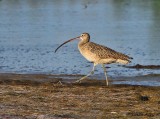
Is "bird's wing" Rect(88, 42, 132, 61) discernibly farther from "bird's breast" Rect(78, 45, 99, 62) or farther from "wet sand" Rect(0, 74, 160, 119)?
"wet sand" Rect(0, 74, 160, 119)

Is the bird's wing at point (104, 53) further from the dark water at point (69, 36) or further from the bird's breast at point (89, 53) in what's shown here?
the dark water at point (69, 36)

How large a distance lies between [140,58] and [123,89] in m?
7.96

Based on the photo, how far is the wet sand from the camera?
9.63m

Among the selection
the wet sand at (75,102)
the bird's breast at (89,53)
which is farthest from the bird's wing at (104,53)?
the wet sand at (75,102)

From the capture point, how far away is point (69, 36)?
26.1 metres

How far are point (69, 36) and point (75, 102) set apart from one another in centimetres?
1541

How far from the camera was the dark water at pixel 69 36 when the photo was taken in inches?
736

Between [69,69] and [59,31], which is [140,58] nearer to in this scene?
[69,69]

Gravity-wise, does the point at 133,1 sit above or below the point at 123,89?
below

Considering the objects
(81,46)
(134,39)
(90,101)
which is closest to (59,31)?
(134,39)

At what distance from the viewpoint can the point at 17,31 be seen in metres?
28.2

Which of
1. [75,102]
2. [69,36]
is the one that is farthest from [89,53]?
[69,36]

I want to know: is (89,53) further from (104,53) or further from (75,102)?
(75,102)

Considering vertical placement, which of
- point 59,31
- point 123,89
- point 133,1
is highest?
point 123,89
